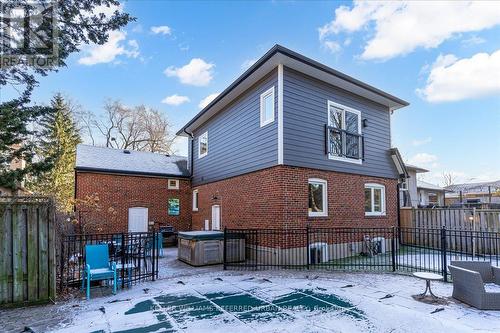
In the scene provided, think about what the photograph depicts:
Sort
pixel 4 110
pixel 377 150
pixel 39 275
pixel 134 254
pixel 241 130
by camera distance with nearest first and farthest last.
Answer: pixel 39 275, pixel 4 110, pixel 134 254, pixel 241 130, pixel 377 150

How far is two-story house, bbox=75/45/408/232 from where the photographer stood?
9.18 metres

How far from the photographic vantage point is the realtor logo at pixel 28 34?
591 cm

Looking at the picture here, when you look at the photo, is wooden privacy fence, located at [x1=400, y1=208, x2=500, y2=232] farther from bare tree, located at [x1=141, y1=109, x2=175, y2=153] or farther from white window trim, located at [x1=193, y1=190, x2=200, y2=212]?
bare tree, located at [x1=141, y1=109, x2=175, y2=153]

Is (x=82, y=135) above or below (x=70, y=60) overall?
above

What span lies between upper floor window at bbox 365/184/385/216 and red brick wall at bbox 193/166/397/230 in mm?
219

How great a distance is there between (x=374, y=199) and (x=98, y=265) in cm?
1031

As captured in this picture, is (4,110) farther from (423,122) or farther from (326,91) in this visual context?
(423,122)

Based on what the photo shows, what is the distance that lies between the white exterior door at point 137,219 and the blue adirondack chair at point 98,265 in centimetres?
877

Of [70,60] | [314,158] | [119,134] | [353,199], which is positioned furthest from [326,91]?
[119,134]

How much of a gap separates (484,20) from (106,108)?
3099 cm

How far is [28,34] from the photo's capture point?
6.26 metres

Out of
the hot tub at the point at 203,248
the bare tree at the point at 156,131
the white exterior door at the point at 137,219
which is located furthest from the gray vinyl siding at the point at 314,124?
the bare tree at the point at 156,131

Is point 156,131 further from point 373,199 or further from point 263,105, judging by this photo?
point 373,199

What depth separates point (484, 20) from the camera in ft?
32.7
